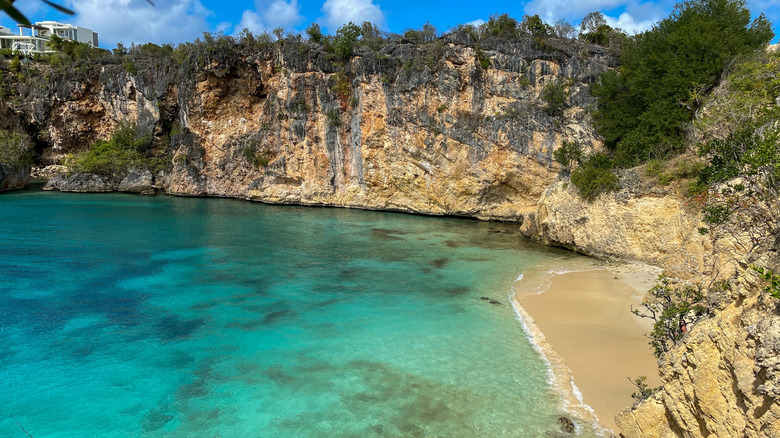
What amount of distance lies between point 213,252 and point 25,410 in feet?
36.9

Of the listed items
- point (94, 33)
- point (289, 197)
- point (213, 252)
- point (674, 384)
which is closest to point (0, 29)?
point (94, 33)

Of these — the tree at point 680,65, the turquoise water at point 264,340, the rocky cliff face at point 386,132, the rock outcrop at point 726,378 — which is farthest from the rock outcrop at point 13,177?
the rock outcrop at point 726,378

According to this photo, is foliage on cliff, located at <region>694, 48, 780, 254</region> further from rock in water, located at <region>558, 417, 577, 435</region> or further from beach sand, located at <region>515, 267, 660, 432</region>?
rock in water, located at <region>558, 417, 577, 435</region>

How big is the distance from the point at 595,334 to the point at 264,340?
7.59 metres

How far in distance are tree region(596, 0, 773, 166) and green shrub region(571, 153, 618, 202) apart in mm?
757

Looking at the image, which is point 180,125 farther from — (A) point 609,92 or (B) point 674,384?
(B) point 674,384

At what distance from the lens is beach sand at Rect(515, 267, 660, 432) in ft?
27.2

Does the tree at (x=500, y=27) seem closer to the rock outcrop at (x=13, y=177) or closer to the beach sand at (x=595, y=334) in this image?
the beach sand at (x=595, y=334)

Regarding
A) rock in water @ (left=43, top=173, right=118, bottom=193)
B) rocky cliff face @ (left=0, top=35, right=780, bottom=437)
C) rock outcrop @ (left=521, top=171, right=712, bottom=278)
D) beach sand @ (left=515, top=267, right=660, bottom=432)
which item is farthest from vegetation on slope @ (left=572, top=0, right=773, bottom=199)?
rock in water @ (left=43, top=173, right=118, bottom=193)

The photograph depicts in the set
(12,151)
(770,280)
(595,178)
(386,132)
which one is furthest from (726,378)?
(12,151)

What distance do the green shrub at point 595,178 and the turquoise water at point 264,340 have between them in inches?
124

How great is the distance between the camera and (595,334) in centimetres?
1063

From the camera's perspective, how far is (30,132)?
43.8m

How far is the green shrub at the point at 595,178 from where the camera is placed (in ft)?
59.9
